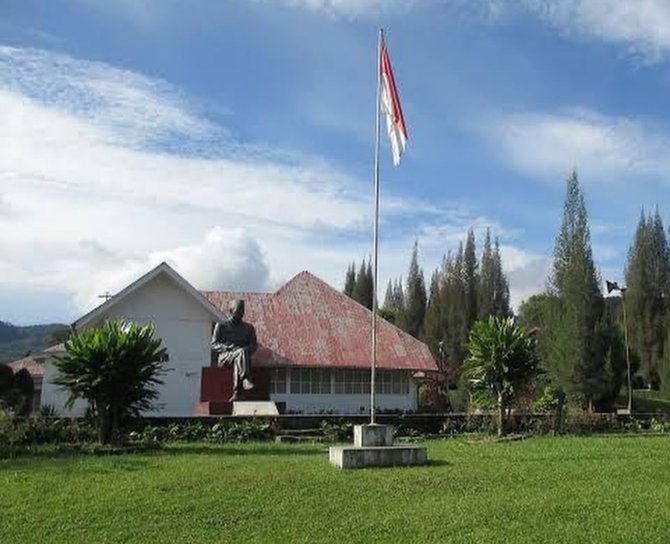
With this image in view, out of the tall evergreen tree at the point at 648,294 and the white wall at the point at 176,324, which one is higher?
the tall evergreen tree at the point at 648,294

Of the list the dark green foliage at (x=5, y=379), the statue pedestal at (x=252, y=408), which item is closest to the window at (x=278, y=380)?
the statue pedestal at (x=252, y=408)

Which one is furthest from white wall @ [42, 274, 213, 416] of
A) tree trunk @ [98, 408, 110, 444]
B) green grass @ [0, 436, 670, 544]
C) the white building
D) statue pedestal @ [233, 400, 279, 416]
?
green grass @ [0, 436, 670, 544]

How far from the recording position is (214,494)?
870 centimetres

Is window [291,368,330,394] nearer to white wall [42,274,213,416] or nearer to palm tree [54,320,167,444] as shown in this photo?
white wall [42,274,213,416]

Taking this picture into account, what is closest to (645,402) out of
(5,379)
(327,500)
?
(5,379)

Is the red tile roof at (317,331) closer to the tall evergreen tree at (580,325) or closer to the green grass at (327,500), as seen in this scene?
the tall evergreen tree at (580,325)

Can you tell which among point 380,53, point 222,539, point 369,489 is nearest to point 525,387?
point 380,53

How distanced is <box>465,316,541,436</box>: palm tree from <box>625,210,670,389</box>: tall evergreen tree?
39.5 metres

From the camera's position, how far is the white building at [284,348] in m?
28.5

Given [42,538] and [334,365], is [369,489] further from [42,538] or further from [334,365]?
[334,365]

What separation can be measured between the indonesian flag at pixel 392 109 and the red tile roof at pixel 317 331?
18637 millimetres

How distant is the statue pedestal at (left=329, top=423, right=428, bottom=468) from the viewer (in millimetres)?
11000

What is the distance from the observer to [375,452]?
11117 millimetres

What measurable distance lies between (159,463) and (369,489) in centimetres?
371
